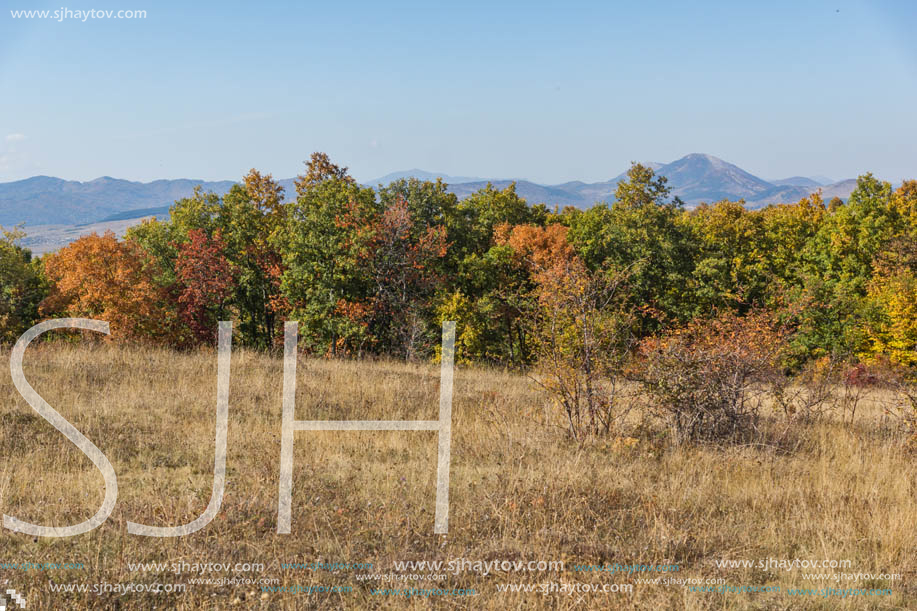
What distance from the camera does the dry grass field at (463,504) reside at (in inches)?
190

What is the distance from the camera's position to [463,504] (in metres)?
6.34

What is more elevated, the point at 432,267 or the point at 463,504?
the point at 432,267

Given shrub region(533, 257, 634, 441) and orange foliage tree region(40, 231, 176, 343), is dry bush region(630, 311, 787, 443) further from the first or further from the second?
orange foliage tree region(40, 231, 176, 343)

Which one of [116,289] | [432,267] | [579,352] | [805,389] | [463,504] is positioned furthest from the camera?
[432,267]

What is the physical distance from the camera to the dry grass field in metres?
4.82

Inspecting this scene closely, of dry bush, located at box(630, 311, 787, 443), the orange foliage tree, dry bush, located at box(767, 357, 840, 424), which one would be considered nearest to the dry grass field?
dry bush, located at box(767, 357, 840, 424)

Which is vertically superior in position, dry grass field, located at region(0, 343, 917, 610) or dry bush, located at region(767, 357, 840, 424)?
dry bush, located at region(767, 357, 840, 424)

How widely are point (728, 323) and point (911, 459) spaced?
10.4ft

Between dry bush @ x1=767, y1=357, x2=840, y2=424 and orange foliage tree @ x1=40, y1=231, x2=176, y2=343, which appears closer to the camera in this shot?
dry bush @ x1=767, y1=357, x2=840, y2=424

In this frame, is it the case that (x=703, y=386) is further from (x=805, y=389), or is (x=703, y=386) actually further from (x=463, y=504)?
(x=463, y=504)

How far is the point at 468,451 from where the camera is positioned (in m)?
8.19

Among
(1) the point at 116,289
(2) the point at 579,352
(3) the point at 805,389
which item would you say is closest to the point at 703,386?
(2) the point at 579,352

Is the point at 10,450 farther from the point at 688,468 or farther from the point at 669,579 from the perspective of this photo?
the point at 688,468

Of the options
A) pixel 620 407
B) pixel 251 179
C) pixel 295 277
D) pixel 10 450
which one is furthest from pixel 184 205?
pixel 620 407
